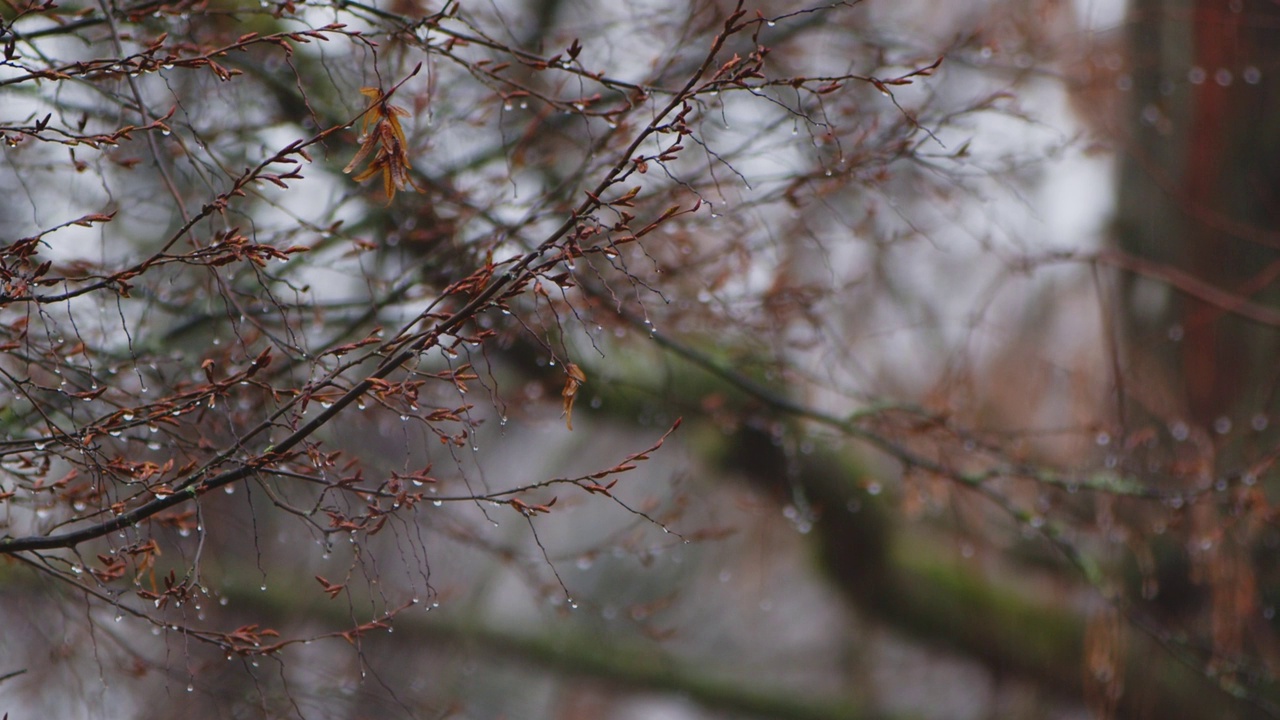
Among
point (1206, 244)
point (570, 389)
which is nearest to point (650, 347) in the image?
point (570, 389)

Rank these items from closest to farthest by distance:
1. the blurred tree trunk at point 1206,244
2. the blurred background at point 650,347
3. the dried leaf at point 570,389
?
the dried leaf at point 570,389 < the blurred background at point 650,347 < the blurred tree trunk at point 1206,244

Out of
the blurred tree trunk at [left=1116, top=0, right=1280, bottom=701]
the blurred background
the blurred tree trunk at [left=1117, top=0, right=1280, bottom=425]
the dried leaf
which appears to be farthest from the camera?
the blurred tree trunk at [left=1117, top=0, right=1280, bottom=425]

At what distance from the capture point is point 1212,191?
438cm

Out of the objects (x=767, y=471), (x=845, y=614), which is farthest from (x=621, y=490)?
(x=767, y=471)

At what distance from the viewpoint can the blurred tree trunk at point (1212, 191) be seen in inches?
164

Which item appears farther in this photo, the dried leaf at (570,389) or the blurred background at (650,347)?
the blurred background at (650,347)

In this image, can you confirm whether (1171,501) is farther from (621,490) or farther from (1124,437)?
(621,490)

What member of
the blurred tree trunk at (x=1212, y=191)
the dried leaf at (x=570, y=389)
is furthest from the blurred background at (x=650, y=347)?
the dried leaf at (x=570, y=389)

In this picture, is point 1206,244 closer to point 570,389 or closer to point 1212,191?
point 1212,191

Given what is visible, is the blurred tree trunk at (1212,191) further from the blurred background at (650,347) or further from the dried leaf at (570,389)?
the dried leaf at (570,389)

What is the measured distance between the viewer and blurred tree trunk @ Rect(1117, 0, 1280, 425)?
13.7 feet

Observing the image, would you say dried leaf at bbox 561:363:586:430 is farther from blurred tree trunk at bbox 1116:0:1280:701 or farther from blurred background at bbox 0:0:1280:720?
blurred tree trunk at bbox 1116:0:1280:701

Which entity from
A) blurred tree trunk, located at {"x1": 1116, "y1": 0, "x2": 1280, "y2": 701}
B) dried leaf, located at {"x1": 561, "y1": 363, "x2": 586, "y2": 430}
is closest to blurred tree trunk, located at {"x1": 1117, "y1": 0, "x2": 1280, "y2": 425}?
blurred tree trunk, located at {"x1": 1116, "y1": 0, "x2": 1280, "y2": 701}

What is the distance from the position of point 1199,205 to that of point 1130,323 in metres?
0.65
